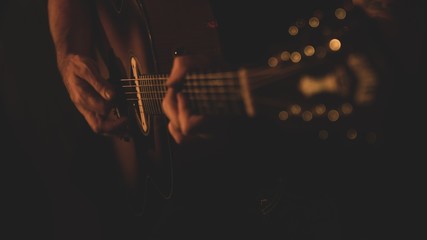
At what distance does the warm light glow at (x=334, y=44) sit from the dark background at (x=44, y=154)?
952 mm

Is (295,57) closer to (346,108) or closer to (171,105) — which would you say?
(346,108)

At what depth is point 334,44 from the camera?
531 millimetres

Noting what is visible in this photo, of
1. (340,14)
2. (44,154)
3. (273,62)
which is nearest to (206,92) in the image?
(273,62)

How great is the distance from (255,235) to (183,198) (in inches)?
7.7

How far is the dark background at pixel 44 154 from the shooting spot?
1.36 m

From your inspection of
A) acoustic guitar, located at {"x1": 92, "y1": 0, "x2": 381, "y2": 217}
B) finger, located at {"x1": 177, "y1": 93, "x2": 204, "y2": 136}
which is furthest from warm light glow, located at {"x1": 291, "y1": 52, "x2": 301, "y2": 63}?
finger, located at {"x1": 177, "y1": 93, "x2": 204, "y2": 136}

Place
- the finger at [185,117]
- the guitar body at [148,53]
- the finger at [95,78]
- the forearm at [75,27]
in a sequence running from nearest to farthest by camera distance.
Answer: the finger at [185,117] < the guitar body at [148,53] < the finger at [95,78] < the forearm at [75,27]

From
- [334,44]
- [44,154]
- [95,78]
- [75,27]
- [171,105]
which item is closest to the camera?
[334,44]

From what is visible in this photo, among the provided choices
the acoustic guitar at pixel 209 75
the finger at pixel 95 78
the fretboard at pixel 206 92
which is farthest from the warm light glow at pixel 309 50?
the finger at pixel 95 78

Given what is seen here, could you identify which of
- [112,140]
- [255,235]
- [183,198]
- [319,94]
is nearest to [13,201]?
[112,140]

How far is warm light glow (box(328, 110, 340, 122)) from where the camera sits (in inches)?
21.3

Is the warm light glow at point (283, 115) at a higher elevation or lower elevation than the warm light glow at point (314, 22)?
lower

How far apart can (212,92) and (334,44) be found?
21 centimetres

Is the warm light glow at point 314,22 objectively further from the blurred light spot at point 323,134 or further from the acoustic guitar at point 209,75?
the blurred light spot at point 323,134
